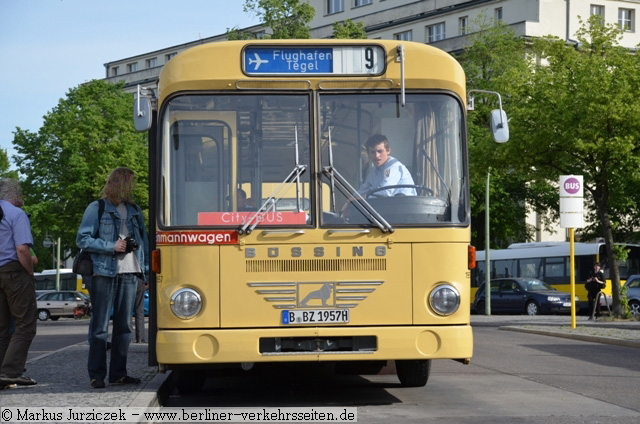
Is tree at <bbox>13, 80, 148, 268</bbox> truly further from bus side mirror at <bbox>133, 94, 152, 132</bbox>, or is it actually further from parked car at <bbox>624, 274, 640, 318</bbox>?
bus side mirror at <bbox>133, 94, 152, 132</bbox>

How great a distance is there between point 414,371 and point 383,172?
242cm

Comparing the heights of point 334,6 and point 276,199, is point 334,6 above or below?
above

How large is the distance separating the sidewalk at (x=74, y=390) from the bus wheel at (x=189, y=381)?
192mm

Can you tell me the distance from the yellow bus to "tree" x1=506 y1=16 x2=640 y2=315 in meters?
21.5

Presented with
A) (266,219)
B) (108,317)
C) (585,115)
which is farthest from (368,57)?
(585,115)

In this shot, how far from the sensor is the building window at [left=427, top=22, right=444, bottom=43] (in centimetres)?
7756

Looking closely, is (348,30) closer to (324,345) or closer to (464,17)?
(464,17)

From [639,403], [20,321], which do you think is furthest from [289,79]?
[639,403]

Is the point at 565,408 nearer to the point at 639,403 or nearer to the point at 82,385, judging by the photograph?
the point at 639,403

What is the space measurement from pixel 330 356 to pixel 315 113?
2026mm

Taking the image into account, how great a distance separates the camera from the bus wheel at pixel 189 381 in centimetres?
1106

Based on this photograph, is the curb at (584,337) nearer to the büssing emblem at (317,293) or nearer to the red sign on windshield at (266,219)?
the büssing emblem at (317,293)

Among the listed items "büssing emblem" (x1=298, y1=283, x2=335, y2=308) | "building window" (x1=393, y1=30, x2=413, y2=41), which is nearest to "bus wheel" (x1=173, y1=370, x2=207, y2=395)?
"büssing emblem" (x1=298, y1=283, x2=335, y2=308)

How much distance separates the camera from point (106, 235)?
1084 cm
